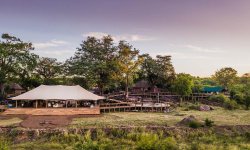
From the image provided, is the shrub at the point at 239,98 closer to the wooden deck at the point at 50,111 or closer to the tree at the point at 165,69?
the tree at the point at 165,69

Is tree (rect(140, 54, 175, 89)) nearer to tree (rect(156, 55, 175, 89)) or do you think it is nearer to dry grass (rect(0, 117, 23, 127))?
tree (rect(156, 55, 175, 89))

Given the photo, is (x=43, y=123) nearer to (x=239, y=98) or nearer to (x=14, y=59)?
Answer: (x=14, y=59)

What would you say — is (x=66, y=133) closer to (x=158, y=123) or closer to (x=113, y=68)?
(x=158, y=123)

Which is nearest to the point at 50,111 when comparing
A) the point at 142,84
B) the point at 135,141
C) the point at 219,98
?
the point at 135,141

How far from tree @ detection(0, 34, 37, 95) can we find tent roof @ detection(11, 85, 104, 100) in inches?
283

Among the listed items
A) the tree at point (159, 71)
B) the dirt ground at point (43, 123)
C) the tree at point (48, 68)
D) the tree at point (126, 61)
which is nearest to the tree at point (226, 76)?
the tree at point (159, 71)

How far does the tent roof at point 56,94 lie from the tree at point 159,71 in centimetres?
2311

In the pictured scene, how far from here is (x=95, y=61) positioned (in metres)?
40.4

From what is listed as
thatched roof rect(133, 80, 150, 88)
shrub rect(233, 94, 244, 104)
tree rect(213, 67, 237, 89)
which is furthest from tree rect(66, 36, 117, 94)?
tree rect(213, 67, 237, 89)

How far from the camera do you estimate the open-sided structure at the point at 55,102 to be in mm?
29031

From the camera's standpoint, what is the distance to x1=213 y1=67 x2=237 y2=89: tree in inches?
2504

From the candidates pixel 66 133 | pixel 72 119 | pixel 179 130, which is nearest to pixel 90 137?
pixel 66 133

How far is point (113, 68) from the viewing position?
40500mm

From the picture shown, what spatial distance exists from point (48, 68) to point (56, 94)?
15654mm
